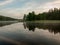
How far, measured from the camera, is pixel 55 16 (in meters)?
120

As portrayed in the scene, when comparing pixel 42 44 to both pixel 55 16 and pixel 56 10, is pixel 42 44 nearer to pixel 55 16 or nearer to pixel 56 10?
pixel 55 16

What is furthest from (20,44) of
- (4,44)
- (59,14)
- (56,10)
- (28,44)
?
(56,10)

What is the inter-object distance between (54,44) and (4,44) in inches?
202

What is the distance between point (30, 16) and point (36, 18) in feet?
25.0

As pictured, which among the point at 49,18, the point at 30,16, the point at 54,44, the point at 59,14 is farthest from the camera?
the point at 30,16

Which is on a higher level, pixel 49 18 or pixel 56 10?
pixel 56 10

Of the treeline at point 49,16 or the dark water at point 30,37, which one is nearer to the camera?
the dark water at point 30,37

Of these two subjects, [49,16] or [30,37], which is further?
[49,16]

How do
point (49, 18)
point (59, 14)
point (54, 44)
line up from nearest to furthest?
1. point (54, 44)
2. point (59, 14)
3. point (49, 18)

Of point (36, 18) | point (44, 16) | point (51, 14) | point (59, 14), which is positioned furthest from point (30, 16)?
point (59, 14)

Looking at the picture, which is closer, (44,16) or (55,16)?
(55,16)

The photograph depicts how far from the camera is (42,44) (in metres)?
12.6

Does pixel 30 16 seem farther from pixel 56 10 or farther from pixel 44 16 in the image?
pixel 56 10

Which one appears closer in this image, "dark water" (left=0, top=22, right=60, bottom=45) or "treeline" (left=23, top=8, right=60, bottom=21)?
"dark water" (left=0, top=22, right=60, bottom=45)
